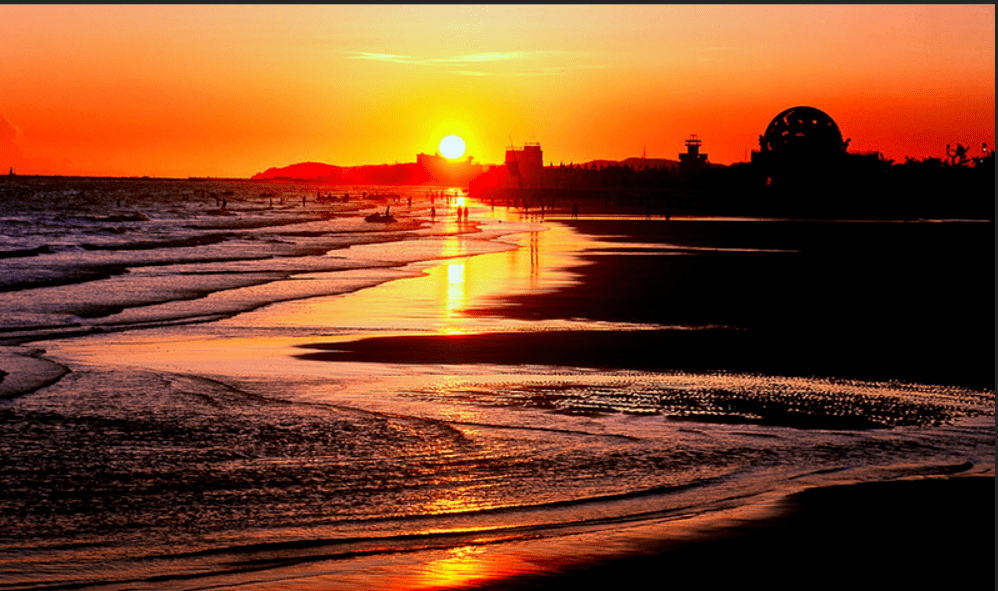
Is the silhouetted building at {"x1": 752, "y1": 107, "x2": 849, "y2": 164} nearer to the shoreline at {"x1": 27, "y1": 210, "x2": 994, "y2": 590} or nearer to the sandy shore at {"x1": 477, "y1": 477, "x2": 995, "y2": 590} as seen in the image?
the shoreline at {"x1": 27, "y1": 210, "x2": 994, "y2": 590}

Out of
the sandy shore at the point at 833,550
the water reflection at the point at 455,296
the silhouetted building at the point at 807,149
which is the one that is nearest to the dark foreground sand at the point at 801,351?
the sandy shore at the point at 833,550

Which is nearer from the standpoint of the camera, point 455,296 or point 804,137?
point 455,296

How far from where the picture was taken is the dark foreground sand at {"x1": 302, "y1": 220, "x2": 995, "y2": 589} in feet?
27.6

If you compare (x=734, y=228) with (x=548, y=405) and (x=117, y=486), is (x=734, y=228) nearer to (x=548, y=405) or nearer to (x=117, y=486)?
(x=548, y=405)

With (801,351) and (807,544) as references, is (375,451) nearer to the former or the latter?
(807,544)

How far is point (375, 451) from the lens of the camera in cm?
1245

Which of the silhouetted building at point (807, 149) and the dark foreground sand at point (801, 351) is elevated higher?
the silhouetted building at point (807, 149)

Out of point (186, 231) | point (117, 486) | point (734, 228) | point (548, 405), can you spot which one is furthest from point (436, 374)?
point (734, 228)

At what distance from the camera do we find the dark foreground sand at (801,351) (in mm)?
8414

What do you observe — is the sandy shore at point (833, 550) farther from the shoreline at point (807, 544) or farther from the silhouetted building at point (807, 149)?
the silhouetted building at point (807, 149)

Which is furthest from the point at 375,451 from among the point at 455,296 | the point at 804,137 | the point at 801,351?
the point at 804,137

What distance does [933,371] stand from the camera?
1853 cm

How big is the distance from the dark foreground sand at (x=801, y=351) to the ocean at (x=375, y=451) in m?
0.59

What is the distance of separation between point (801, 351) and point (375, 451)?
11219 mm
